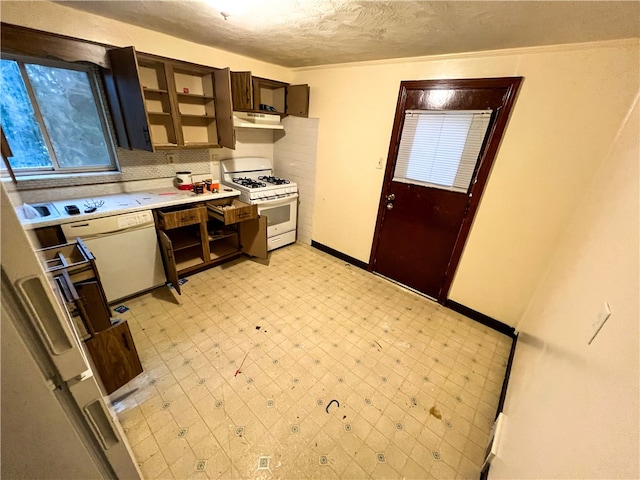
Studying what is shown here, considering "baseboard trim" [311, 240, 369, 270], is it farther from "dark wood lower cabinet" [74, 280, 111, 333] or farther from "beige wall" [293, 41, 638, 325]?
"dark wood lower cabinet" [74, 280, 111, 333]

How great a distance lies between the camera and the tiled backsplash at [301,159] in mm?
3283

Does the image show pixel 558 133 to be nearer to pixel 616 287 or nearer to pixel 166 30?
pixel 616 287

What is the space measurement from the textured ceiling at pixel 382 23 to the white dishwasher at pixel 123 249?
5.03ft

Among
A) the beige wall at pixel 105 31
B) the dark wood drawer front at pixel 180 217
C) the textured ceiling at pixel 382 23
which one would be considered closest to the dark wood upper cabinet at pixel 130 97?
the beige wall at pixel 105 31

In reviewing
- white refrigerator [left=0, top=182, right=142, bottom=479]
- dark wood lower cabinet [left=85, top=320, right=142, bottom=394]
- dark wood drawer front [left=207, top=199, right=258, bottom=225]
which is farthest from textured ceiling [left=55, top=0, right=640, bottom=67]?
dark wood lower cabinet [left=85, top=320, right=142, bottom=394]

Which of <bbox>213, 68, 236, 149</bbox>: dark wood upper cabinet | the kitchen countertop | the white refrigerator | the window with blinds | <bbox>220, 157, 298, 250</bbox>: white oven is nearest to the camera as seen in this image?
the white refrigerator

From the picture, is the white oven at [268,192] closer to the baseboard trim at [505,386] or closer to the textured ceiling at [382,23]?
the textured ceiling at [382,23]

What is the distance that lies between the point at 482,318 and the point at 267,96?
3.62m

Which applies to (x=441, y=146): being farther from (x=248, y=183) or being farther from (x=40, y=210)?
(x=40, y=210)

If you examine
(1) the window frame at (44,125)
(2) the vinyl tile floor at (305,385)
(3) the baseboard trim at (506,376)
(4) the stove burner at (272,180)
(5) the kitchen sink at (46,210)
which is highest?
(1) the window frame at (44,125)

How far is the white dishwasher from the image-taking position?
197 centimetres

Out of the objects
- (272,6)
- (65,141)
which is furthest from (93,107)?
(272,6)

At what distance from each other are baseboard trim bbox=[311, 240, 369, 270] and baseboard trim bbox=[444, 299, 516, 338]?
3.38 feet

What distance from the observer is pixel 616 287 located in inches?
31.7
